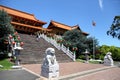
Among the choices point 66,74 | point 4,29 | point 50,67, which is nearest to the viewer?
point 50,67

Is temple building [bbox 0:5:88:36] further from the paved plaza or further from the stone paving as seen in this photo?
the paved plaza

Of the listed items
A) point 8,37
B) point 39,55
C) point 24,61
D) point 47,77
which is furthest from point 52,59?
point 39,55

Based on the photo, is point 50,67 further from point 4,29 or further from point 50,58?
point 4,29

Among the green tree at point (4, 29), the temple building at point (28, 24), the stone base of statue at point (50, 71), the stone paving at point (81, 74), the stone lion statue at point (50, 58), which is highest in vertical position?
the temple building at point (28, 24)

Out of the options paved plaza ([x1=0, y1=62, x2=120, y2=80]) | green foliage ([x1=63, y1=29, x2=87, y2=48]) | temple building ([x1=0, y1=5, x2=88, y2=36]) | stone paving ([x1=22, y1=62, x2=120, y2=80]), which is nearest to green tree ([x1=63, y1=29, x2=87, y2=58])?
green foliage ([x1=63, y1=29, x2=87, y2=48])

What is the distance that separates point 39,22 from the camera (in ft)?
125

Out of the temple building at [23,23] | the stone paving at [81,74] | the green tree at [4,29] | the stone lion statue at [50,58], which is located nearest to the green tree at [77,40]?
the temple building at [23,23]

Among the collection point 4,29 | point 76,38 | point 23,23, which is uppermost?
point 23,23

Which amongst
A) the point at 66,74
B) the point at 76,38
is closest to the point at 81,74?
the point at 66,74

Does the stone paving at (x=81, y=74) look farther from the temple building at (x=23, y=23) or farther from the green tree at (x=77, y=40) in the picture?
the temple building at (x=23, y=23)

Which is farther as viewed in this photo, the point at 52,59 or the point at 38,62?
the point at 38,62

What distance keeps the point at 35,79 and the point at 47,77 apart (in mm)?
638

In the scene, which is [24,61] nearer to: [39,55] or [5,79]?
[39,55]

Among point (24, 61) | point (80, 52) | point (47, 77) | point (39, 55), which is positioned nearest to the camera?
point (47, 77)
